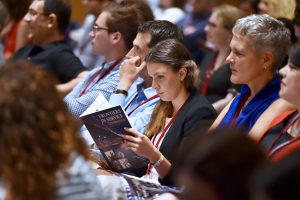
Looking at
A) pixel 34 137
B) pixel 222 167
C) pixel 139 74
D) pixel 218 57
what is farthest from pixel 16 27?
pixel 222 167

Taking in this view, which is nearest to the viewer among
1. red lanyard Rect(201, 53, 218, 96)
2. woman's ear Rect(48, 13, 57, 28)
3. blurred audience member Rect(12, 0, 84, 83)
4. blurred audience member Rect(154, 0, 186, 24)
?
red lanyard Rect(201, 53, 218, 96)

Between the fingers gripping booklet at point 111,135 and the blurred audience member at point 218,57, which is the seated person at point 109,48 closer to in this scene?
the fingers gripping booklet at point 111,135

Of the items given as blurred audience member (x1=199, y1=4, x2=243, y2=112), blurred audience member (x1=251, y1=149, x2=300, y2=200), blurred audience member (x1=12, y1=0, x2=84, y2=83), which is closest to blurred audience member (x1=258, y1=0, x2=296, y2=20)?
blurred audience member (x1=199, y1=4, x2=243, y2=112)

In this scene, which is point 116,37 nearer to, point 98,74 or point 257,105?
point 98,74

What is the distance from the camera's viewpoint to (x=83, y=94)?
4.71 meters

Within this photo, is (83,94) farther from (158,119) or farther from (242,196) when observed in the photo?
(242,196)

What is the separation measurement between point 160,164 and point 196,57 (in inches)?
123

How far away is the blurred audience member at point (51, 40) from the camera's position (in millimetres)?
5492

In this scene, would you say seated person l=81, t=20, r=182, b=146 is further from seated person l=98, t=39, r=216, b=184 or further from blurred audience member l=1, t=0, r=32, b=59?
blurred audience member l=1, t=0, r=32, b=59

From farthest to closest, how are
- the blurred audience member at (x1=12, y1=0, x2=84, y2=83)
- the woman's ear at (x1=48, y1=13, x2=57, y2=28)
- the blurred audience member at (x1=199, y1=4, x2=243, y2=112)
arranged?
the woman's ear at (x1=48, y1=13, x2=57, y2=28) → the blurred audience member at (x1=12, y1=0, x2=84, y2=83) → the blurred audience member at (x1=199, y1=4, x2=243, y2=112)

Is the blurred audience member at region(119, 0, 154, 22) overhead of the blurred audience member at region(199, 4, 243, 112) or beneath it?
overhead

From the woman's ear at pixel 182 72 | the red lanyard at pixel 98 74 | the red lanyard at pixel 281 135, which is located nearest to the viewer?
the red lanyard at pixel 281 135

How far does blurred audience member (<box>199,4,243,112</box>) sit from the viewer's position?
Answer: 17.2 ft

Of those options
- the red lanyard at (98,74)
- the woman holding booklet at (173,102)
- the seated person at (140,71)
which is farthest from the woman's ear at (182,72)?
the red lanyard at (98,74)
